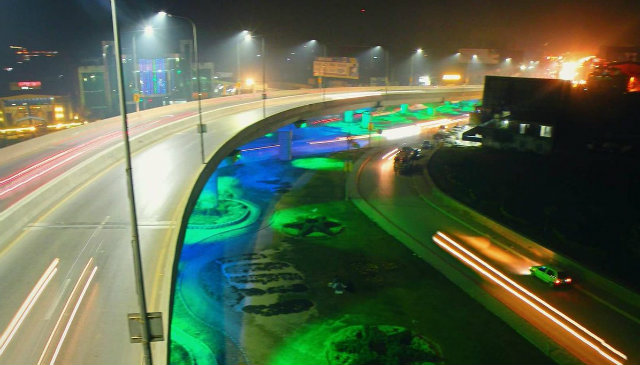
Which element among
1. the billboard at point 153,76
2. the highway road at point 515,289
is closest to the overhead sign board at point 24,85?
the billboard at point 153,76

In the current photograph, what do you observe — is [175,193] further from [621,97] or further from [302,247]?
[621,97]

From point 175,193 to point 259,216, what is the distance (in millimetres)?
12268

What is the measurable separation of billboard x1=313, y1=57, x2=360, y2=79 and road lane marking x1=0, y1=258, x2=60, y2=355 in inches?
2507

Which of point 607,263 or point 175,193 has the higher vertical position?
point 175,193

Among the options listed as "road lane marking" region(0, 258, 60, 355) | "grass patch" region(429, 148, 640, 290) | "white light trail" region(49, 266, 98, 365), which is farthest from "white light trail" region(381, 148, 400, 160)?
"road lane marking" region(0, 258, 60, 355)

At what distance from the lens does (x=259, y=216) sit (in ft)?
105

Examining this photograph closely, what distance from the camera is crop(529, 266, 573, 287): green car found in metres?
21.7

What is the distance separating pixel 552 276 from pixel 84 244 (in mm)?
20084

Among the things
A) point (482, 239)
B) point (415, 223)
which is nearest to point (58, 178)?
point (415, 223)

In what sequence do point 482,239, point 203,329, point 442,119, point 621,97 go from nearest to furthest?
point 203,329 → point 482,239 → point 621,97 → point 442,119

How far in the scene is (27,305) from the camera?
11.9 meters

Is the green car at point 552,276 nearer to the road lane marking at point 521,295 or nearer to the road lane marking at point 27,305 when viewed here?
the road lane marking at point 521,295

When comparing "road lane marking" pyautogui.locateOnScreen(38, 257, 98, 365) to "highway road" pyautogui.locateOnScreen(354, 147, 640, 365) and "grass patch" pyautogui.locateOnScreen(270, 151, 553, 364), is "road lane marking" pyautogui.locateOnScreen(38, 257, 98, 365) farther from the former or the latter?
"highway road" pyautogui.locateOnScreen(354, 147, 640, 365)

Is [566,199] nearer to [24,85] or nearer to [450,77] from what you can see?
[450,77]
